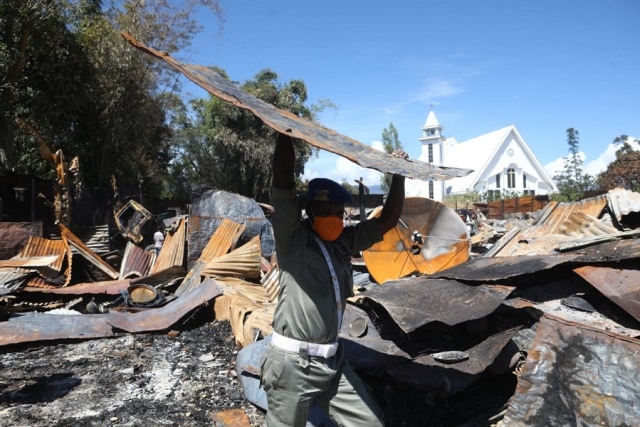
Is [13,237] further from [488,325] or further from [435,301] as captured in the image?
[488,325]

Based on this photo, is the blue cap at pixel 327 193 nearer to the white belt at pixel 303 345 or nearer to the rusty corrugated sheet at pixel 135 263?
the white belt at pixel 303 345

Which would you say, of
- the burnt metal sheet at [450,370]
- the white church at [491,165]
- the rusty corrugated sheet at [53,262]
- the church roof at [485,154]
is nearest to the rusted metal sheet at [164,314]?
the rusty corrugated sheet at [53,262]

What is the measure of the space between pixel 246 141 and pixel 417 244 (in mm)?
18298

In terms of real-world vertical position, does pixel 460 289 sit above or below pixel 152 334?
above

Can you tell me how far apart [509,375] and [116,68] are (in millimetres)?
14735

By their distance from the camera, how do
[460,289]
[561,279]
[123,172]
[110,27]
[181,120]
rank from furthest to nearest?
[181,120], [123,172], [110,27], [561,279], [460,289]

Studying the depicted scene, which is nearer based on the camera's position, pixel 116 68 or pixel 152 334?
pixel 152 334

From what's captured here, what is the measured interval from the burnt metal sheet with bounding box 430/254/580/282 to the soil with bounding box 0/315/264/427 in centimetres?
214

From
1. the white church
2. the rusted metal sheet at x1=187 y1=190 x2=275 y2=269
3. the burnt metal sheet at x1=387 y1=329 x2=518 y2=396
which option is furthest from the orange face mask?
the white church

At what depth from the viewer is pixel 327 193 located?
2354 millimetres

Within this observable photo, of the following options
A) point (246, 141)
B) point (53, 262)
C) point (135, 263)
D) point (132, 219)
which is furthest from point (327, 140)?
point (246, 141)

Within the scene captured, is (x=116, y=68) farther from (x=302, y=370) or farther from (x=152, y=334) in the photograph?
(x=302, y=370)

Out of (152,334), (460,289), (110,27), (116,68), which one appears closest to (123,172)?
(116,68)

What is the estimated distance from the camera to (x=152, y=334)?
5.75 meters
